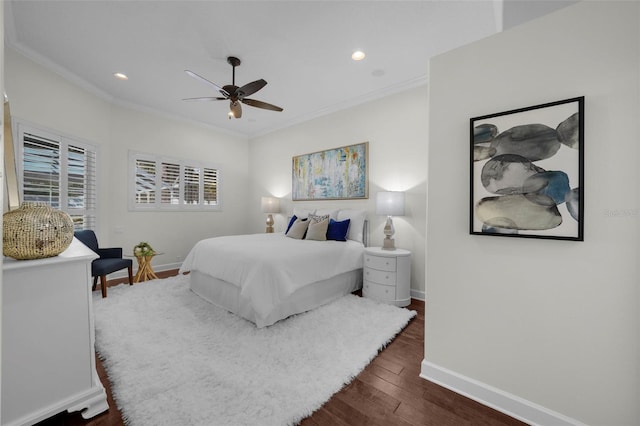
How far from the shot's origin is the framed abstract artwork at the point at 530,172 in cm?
134

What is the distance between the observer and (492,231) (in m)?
1.56

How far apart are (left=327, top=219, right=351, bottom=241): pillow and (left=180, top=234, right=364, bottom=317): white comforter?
0.11 meters

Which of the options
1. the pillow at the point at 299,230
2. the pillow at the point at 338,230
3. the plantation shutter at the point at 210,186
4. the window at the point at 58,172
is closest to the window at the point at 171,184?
the plantation shutter at the point at 210,186

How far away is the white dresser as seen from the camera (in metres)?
1.25

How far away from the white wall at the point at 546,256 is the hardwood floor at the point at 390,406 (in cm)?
12

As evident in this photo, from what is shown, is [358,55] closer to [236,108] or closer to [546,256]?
[236,108]

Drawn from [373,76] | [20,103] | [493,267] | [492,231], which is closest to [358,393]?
[493,267]

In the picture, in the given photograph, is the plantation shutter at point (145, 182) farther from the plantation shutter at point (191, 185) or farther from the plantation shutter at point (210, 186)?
the plantation shutter at point (210, 186)

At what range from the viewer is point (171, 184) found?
4840 millimetres

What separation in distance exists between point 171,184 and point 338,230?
329 cm

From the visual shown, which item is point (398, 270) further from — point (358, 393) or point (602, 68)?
point (602, 68)

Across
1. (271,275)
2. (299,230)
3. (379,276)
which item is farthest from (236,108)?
(379,276)

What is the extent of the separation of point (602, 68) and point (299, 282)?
8.33 feet

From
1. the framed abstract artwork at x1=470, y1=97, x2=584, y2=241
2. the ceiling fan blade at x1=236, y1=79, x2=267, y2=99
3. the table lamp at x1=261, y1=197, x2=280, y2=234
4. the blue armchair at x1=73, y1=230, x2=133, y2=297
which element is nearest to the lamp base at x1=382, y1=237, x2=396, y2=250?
the framed abstract artwork at x1=470, y1=97, x2=584, y2=241
